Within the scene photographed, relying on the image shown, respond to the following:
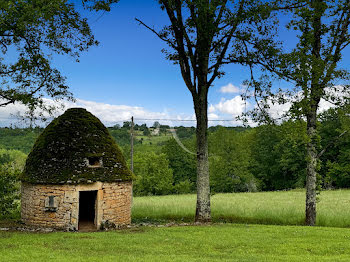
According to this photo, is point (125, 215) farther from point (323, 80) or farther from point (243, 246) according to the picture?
point (323, 80)

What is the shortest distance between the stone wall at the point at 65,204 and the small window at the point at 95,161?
123 cm

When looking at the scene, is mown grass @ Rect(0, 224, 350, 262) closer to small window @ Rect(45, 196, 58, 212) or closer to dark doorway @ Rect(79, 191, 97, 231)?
small window @ Rect(45, 196, 58, 212)

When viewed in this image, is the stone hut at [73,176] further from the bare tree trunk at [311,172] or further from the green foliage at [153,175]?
the green foliage at [153,175]

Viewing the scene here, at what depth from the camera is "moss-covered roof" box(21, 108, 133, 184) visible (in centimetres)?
1572

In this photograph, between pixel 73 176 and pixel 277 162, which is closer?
pixel 73 176

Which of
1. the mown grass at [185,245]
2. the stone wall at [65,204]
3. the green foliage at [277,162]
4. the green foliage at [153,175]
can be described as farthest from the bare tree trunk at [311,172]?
the green foliage at [153,175]

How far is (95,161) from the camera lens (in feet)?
55.6

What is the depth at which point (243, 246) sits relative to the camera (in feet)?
Result: 38.1

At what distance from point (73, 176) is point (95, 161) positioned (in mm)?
1682

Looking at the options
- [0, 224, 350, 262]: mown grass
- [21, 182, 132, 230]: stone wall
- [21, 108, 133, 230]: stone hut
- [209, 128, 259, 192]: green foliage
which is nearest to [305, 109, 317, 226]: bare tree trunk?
[0, 224, 350, 262]: mown grass

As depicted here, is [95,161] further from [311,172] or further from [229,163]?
[229,163]

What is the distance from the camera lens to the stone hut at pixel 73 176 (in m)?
15.4

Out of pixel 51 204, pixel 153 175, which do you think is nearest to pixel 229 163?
pixel 153 175

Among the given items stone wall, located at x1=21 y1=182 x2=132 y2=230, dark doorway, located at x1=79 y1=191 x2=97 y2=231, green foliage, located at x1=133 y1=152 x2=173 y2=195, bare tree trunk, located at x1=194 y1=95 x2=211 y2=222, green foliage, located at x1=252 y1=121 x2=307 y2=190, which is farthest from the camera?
green foliage, located at x1=133 y1=152 x2=173 y2=195
